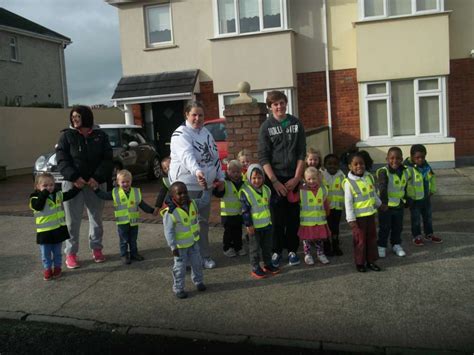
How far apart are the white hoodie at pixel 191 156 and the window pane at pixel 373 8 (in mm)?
9983

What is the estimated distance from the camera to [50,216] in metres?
5.55

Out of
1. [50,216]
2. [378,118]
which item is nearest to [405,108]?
[378,118]

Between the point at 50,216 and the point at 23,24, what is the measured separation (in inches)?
1008

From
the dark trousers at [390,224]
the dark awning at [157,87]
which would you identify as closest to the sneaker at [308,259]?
the dark trousers at [390,224]

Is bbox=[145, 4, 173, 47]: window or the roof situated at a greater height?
the roof

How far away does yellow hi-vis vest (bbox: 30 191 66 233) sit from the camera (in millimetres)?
5508

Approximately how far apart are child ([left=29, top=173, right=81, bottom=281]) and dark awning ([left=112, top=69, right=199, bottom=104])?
9660mm

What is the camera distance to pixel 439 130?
13.7 metres

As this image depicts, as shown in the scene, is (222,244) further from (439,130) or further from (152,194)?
(439,130)

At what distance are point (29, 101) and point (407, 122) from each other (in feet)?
68.2

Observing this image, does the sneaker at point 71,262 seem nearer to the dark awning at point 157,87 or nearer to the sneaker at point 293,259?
the sneaker at point 293,259

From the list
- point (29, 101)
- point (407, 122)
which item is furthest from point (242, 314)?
point (29, 101)

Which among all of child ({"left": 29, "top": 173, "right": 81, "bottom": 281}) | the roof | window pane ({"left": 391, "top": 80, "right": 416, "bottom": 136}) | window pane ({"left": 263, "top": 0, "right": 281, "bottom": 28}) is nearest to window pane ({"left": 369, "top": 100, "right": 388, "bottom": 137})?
window pane ({"left": 391, "top": 80, "right": 416, "bottom": 136})

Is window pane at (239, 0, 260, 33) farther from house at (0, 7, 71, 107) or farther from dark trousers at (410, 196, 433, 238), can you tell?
house at (0, 7, 71, 107)
